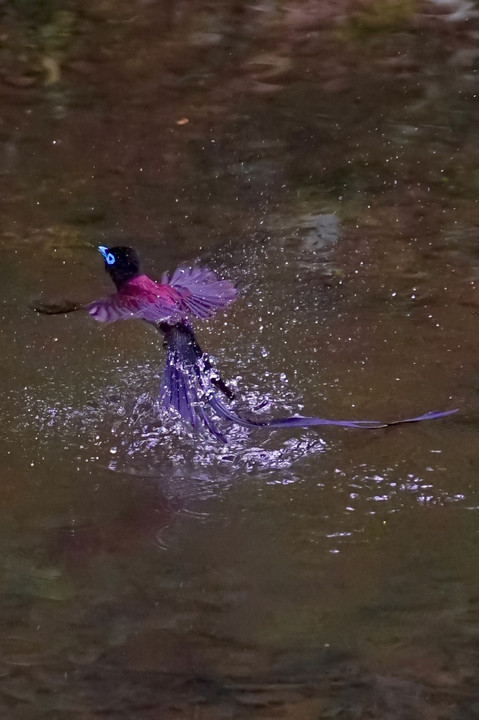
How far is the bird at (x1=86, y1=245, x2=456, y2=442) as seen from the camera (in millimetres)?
1931

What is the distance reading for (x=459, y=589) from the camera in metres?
1.64

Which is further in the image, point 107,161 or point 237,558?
point 107,161

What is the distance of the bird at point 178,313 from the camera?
76.0 inches

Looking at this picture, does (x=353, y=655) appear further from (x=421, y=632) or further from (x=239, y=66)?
(x=239, y=66)

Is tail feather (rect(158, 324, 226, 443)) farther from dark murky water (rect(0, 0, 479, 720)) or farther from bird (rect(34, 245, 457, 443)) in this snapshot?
dark murky water (rect(0, 0, 479, 720))

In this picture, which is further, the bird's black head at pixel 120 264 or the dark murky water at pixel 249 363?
the bird's black head at pixel 120 264

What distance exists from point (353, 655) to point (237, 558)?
337 millimetres

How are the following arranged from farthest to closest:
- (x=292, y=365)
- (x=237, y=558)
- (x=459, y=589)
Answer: (x=292, y=365)
(x=237, y=558)
(x=459, y=589)

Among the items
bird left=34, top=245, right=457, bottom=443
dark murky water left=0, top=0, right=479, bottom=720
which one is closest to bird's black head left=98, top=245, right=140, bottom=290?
bird left=34, top=245, right=457, bottom=443

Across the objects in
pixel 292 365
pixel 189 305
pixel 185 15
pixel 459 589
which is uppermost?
pixel 185 15

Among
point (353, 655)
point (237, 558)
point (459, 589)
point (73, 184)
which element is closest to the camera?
point (353, 655)

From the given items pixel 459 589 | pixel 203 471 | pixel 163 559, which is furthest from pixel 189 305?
pixel 459 589

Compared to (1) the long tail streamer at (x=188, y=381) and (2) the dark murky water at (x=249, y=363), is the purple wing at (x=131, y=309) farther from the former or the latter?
Result: (2) the dark murky water at (x=249, y=363)

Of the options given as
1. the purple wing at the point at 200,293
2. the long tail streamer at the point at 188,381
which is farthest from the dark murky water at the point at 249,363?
the purple wing at the point at 200,293
